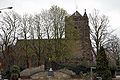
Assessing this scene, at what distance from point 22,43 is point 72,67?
12.8m

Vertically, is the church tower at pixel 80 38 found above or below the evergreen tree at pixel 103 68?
above

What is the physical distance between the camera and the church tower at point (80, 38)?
59062 millimetres

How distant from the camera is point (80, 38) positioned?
62.2 metres

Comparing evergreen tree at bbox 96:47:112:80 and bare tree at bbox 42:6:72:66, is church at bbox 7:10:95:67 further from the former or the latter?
evergreen tree at bbox 96:47:112:80

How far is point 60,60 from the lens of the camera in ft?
186

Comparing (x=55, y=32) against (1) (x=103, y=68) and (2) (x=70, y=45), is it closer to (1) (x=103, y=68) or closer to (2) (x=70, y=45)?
(2) (x=70, y=45)

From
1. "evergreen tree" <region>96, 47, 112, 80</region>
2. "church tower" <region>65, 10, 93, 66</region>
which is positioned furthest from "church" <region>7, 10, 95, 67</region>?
"evergreen tree" <region>96, 47, 112, 80</region>

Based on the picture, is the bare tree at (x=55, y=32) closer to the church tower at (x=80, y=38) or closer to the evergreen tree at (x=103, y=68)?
the church tower at (x=80, y=38)

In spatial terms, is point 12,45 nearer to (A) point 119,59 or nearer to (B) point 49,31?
(B) point 49,31

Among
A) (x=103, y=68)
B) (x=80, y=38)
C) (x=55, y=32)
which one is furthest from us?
(x=80, y=38)

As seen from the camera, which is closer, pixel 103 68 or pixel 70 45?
pixel 103 68

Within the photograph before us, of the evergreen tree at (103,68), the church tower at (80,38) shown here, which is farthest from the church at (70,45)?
the evergreen tree at (103,68)

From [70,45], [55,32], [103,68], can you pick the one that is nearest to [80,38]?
[70,45]

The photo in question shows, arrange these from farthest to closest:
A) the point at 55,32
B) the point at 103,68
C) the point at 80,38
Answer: the point at 80,38 < the point at 55,32 < the point at 103,68
